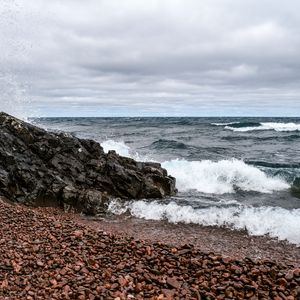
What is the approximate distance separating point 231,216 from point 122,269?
18.8 ft

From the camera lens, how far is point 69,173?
13.8 meters

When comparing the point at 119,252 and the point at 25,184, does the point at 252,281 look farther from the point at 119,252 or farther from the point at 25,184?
the point at 25,184

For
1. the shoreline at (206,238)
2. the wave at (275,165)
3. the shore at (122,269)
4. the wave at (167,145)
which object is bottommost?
the shoreline at (206,238)

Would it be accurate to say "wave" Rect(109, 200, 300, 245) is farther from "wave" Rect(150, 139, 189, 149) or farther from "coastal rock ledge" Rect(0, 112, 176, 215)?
"wave" Rect(150, 139, 189, 149)

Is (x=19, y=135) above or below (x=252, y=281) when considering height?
above

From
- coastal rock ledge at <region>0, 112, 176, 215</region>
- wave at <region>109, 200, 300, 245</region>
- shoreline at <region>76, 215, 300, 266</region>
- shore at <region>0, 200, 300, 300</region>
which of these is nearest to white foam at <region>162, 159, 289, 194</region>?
coastal rock ledge at <region>0, 112, 176, 215</region>

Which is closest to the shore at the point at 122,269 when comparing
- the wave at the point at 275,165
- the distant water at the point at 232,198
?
the distant water at the point at 232,198

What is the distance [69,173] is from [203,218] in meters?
4.88

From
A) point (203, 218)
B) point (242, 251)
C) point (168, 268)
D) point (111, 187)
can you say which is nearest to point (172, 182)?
point (111, 187)

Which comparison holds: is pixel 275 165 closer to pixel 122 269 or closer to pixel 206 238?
pixel 206 238

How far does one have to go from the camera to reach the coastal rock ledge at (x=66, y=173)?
41.0ft

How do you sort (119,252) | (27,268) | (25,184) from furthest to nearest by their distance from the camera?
(25,184)
(119,252)
(27,268)

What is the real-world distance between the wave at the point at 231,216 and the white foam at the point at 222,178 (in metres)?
3.90

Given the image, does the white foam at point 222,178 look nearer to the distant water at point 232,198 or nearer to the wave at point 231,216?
→ the distant water at point 232,198
